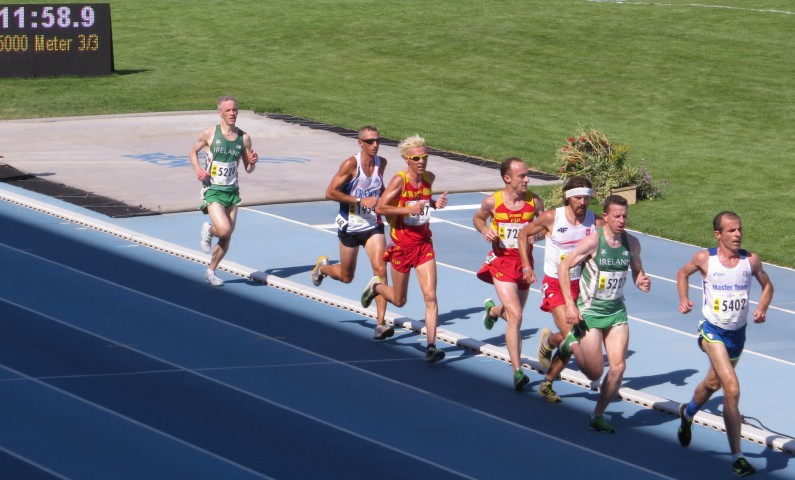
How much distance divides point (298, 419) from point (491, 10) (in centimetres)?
3740

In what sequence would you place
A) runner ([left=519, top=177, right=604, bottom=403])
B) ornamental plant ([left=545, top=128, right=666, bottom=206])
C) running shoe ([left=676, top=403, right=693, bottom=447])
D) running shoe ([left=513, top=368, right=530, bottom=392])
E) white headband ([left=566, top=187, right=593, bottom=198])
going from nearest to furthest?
running shoe ([left=676, top=403, right=693, bottom=447]) < white headband ([left=566, top=187, right=593, bottom=198]) < runner ([left=519, top=177, right=604, bottom=403]) < running shoe ([left=513, top=368, right=530, bottom=392]) < ornamental plant ([left=545, top=128, right=666, bottom=206])

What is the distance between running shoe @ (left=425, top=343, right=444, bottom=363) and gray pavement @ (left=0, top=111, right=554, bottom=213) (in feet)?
27.5

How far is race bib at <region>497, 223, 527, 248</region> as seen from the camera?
11906 millimetres

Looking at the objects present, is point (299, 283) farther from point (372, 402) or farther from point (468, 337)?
point (372, 402)

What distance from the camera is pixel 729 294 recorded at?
999 cm

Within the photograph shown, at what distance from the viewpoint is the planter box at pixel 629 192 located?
69.9 ft

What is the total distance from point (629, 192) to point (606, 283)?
11.1 metres

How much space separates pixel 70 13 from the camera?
3269 cm

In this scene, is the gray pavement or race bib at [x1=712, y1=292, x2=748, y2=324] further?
the gray pavement

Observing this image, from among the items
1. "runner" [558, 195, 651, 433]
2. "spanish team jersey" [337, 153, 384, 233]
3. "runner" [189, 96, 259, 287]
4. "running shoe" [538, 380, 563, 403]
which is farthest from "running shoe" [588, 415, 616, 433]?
"runner" [189, 96, 259, 287]

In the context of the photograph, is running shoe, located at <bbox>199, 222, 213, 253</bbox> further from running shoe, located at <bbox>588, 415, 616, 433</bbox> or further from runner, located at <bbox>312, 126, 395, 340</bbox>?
running shoe, located at <bbox>588, 415, 616, 433</bbox>

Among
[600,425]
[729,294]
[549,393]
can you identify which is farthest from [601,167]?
[729,294]

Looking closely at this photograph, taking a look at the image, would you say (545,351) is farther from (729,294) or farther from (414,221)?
(729,294)

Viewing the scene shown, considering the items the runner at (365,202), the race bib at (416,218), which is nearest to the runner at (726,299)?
the race bib at (416,218)
